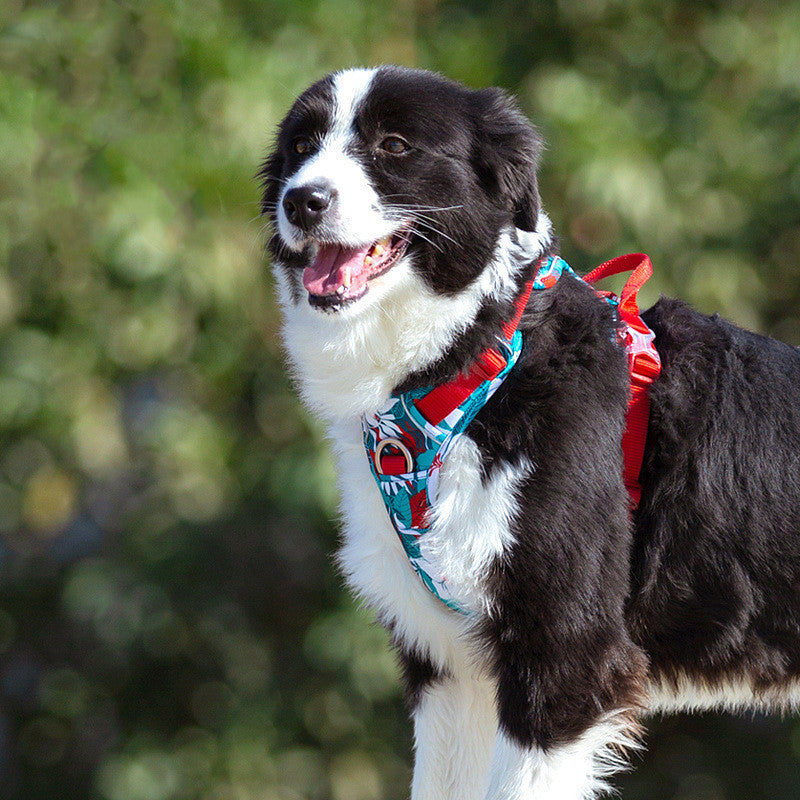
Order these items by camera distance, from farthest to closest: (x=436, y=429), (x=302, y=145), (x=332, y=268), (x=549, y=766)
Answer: (x=302, y=145), (x=332, y=268), (x=436, y=429), (x=549, y=766)

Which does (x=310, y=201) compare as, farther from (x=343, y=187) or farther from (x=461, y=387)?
(x=461, y=387)

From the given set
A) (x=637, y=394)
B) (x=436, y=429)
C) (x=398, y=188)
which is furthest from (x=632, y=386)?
(x=398, y=188)

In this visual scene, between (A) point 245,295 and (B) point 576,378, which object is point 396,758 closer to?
(A) point 245,295

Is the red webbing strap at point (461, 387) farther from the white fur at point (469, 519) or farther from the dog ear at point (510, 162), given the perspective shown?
the dog ear at point (510, 162)

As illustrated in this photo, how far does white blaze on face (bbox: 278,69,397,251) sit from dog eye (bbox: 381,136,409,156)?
83mm

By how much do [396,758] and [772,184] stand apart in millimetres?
3721

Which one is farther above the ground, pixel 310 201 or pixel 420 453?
pixel 310 201

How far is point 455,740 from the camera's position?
103 inches

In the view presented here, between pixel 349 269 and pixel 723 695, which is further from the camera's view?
pixel 723 695

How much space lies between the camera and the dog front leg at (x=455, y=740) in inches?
103

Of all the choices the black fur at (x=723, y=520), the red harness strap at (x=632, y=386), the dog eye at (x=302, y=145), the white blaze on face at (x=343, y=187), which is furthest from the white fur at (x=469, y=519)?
the dog eye at (x=302, y=145)

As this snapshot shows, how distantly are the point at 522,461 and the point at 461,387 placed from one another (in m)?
0.23

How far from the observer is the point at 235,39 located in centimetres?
528

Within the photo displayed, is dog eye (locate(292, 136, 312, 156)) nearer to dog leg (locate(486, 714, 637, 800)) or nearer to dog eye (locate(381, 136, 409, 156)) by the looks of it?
dog eye (locate(381, 136, 409, 156))
